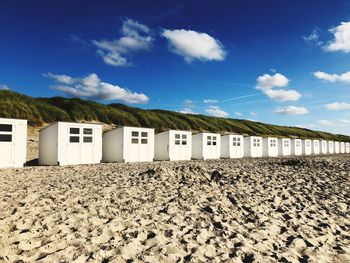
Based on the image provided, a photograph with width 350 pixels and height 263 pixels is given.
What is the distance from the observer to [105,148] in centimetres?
2053

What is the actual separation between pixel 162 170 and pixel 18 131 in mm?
8546

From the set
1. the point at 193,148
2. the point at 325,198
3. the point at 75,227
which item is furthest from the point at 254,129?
the point at 75,227

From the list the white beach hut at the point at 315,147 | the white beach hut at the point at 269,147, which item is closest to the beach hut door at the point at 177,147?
the white beach hut at the point at 269,147

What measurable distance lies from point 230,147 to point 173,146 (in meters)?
7.34

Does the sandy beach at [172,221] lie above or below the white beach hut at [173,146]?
below

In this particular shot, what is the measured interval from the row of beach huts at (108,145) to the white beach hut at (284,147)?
6.39 meters

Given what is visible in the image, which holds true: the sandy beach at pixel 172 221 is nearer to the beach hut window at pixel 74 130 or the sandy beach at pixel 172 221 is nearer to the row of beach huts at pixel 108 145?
the row of beach huts at pixel 108 145

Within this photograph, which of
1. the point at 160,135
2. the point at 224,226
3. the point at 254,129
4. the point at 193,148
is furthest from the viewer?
the point at 254,129

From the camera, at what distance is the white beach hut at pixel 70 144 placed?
53.3 ft

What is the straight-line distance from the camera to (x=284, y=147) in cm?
3650

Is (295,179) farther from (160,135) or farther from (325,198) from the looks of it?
(160,135)

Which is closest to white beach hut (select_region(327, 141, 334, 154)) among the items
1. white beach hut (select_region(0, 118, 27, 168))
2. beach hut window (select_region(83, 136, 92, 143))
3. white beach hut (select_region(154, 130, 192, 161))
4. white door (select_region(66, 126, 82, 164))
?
white beach hut (select_region(154, 130, 192, 161))

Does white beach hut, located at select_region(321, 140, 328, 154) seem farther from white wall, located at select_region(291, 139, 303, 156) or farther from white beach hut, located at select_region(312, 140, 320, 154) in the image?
white wall, located at select_region(291, 139, 303, 156)

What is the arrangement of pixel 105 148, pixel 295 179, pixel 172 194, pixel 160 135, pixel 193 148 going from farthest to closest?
pixel 193 148 → pixel 160 135 → pixel 105 148 → pixel 295 179 → pixel 172 194
